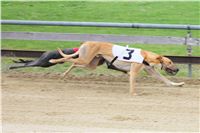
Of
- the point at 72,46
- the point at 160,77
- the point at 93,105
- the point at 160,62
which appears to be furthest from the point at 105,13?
the point at 93,105

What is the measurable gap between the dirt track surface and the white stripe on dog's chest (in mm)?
546

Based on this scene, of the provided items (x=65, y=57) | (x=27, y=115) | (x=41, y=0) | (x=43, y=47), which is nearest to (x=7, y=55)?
(x=65, y=57)

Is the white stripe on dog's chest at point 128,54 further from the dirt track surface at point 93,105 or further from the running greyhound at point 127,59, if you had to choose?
the dirt track surface at point 93,105

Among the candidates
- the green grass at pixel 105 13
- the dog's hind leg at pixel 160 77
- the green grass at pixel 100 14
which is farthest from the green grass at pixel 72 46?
the dog's hind leg at pixel 160 77

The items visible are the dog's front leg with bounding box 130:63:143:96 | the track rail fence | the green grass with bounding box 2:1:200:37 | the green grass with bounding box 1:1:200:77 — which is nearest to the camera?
the dog's front leg with bounding box 130:63:143:96

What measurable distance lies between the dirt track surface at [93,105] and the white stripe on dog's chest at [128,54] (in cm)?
55

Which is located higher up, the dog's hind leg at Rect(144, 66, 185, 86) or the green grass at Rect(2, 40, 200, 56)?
the dog's hind leg at Rect(144, 66, 185, 86)

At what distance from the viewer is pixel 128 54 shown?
1007 cm

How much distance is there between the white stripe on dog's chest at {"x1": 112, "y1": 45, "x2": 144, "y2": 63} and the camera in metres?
10.0

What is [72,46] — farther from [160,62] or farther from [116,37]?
[160,62]

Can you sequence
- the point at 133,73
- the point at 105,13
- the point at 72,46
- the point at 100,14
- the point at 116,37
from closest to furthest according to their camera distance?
the point at 133,73 → the point at 116,37 → the point at 72,46 → the point at 100,14 → the point at 105,13

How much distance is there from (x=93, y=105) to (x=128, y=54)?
1.44 m

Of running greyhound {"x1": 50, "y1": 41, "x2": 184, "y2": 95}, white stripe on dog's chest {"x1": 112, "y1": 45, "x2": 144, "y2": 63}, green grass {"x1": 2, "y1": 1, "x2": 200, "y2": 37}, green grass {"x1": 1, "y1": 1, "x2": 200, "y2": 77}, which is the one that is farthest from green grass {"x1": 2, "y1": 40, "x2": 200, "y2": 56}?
white stripe on dog's chest {"x1": 112, "y1": 45, "x2": 144, "y2": 63}

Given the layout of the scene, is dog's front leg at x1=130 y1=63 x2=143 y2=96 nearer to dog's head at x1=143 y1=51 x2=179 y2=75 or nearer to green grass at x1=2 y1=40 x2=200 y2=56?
dog's head at x1=143 y1=51 x2=179 y2=75
